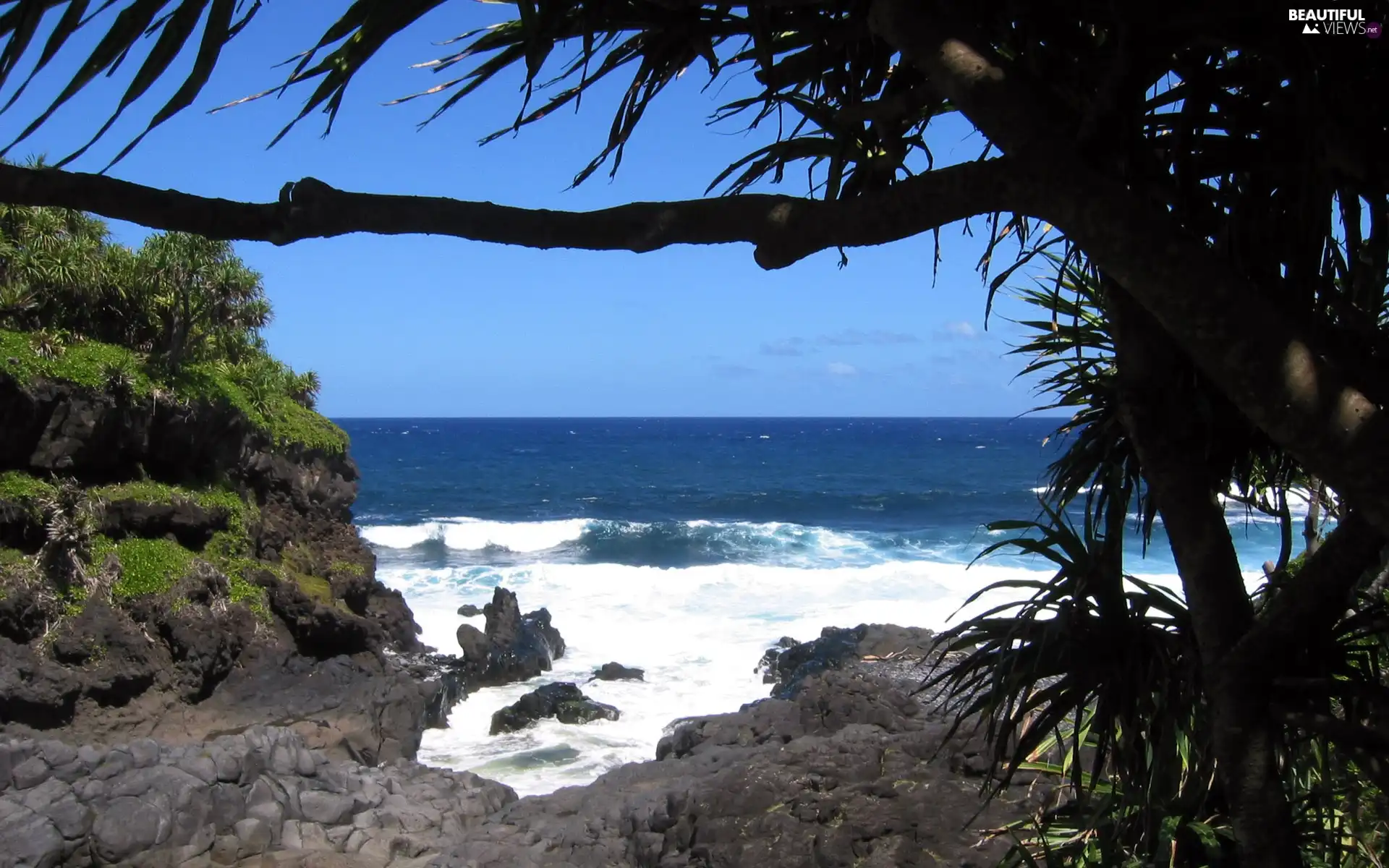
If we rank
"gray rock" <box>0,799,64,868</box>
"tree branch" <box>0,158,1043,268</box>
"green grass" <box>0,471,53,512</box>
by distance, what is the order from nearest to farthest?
"tree branch" <box>0,158,1043,268</box> < "gray rock" <box>0,799,64,868</box> < "green grass" <box>0,471,53,512</box>

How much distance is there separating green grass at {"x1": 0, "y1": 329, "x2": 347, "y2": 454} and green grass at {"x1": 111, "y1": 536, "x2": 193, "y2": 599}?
5.66ft

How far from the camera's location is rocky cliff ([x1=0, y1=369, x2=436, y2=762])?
9812mm

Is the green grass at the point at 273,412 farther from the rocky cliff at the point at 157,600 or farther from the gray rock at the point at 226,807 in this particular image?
the gray rock at the point at 226,807

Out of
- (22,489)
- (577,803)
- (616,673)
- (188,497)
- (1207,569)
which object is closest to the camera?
(1207,569)

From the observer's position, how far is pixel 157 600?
10727 millimetres

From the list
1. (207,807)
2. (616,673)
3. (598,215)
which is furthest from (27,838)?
(616,673)

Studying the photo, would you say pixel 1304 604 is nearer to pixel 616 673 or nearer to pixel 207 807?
pixel 207 807

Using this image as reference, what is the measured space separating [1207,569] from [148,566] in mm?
11129

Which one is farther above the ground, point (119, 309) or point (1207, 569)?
point (119, 309)

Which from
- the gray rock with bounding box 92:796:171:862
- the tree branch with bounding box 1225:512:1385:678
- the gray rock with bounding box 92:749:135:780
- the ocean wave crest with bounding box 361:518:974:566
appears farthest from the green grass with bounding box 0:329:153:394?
the ocean wave crest with bounding box 361:518:974:566

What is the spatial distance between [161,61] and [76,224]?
14.4m

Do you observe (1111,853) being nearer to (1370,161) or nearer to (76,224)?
(1370,161)

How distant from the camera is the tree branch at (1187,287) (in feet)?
5.03

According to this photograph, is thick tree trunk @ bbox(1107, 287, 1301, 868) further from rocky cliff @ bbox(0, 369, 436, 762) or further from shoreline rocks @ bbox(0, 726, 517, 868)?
rocky cliff @ bbox(0, 369, 436, 762)
